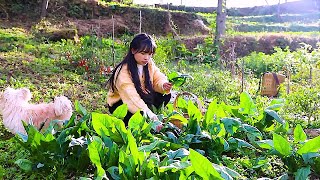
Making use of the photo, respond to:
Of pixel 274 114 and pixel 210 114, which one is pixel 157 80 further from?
pixel 274 114

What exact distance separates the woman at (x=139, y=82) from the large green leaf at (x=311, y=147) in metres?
1.23

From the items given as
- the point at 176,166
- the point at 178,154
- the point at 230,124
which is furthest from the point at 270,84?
the point at 176,166

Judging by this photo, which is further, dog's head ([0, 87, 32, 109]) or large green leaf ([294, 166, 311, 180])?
dog's head ([0, 87, 32, 109])

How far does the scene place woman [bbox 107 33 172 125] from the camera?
3398 mm

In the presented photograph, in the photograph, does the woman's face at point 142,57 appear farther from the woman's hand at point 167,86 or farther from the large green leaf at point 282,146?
the large green leaf at point 282,146

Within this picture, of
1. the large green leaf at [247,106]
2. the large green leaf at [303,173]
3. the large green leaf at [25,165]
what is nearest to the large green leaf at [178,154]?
the large green leaf at [303,173]

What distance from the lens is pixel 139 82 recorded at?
358 centimetres

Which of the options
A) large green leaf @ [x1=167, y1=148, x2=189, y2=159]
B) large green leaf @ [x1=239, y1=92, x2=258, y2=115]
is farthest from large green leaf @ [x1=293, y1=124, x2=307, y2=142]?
large green leaf @ [x1=167, y1=148, x2=189, y2=159]

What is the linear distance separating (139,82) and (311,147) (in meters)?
1.64

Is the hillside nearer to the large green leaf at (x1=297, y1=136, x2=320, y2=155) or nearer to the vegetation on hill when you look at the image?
the vegetation on hill

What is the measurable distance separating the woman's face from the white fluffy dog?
84 centimetres

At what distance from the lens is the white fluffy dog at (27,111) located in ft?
12.0

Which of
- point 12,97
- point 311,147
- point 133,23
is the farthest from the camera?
point 133,23

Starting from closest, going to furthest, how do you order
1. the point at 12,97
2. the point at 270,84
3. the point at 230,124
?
the point at 230,124 → the point at 12,97 → the point at 270,84
